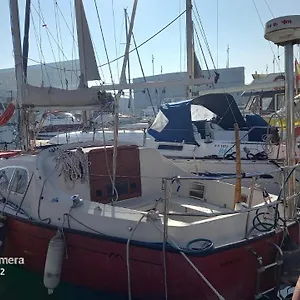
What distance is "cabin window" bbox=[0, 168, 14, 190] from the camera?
5.77 m

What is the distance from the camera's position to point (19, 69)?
271 inches

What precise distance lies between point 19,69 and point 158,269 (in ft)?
15.4

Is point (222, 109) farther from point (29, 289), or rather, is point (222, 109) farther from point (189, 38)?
point (29, 289)

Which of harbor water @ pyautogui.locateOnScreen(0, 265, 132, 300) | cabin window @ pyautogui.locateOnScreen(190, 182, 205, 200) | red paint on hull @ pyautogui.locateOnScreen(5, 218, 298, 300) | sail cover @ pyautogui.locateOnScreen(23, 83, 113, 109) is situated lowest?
harbor water @ pyautogui.locateOnScreen(0, 265, 132, 300)

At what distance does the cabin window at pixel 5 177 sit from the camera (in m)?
5.77

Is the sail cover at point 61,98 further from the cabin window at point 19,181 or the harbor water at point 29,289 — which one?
the harbor water at point 29,289

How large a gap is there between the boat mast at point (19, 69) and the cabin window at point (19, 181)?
121 centimetres

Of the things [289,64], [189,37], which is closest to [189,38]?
[189,37]

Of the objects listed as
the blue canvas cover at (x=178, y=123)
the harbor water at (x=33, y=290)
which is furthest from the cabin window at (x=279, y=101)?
the harbor water at (x=33, y=290)

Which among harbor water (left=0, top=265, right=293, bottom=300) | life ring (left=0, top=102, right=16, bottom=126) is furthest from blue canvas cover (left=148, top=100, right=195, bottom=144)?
harbor water (left=0, top=265, right=293, bottom=300)

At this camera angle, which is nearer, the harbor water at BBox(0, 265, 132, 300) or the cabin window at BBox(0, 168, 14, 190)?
the harbor water at BBox(0, 265, 132, 300)

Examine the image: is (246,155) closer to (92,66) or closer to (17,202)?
(92,66)

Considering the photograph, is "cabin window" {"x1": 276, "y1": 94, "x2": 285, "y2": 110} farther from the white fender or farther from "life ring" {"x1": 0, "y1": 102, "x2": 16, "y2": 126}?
the white fender

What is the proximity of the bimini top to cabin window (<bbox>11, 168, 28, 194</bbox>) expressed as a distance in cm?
523
